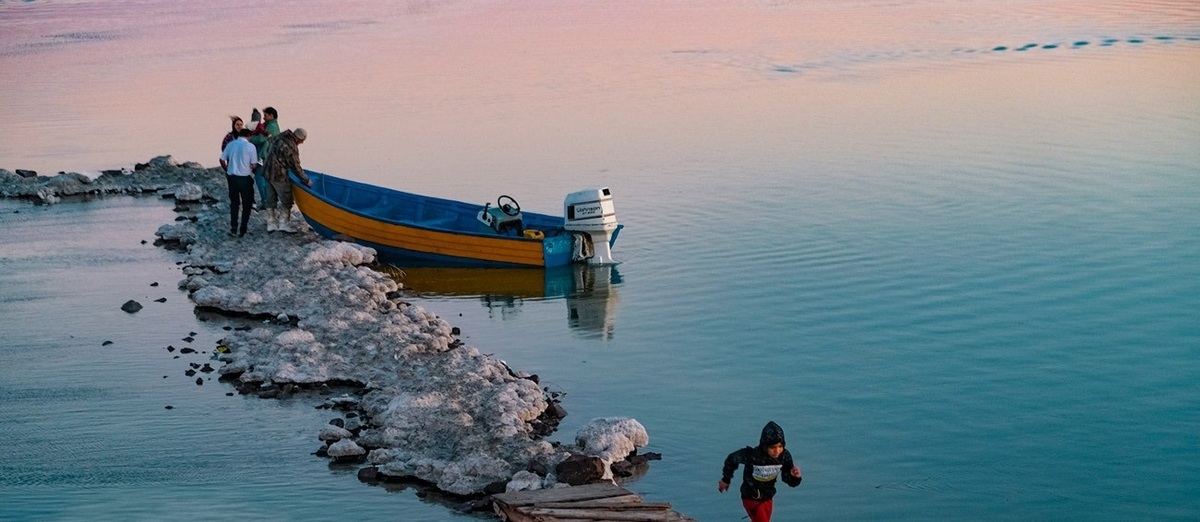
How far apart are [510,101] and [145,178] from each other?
12918mm

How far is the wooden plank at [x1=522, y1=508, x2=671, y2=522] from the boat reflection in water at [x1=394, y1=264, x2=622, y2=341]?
846 cm

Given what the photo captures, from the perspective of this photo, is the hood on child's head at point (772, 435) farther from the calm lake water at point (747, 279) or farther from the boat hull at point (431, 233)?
the boat hull at point (431, 233)

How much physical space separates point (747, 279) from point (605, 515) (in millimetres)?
10488

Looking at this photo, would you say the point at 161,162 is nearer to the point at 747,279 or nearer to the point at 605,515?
the point at 747,279

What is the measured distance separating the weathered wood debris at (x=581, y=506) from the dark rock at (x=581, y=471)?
37cm

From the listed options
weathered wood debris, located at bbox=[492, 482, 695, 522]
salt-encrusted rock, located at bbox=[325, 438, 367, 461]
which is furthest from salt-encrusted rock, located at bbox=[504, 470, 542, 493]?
salt-encrusted rock, located at bbox=[325, 438, 367, 461]

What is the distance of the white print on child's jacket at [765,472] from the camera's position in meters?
10.8

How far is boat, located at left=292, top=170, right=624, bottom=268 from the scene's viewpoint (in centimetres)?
2242

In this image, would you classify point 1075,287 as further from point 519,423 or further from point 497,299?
point 519,423

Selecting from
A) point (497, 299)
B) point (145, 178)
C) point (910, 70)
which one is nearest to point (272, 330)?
point (497, 299)

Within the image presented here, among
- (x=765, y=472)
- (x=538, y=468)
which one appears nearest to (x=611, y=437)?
(x=538, y=468)

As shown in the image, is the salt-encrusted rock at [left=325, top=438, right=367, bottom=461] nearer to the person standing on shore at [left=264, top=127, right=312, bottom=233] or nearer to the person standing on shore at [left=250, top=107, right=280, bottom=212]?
the person standing on shore at [left=264, top=127, right=312, bottom=233]

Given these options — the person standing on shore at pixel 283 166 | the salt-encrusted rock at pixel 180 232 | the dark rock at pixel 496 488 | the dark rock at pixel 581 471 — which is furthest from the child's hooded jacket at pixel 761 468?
the salt-encrusted rock at pixel 180 232

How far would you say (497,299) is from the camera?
2164 centimetres
